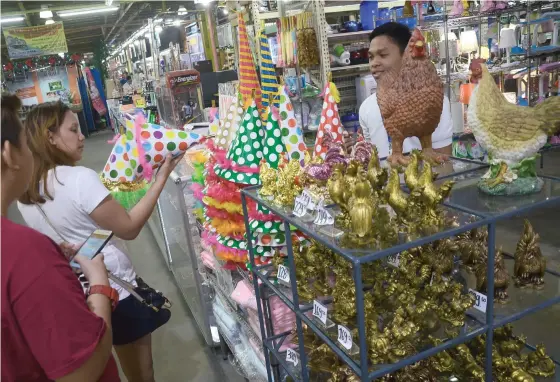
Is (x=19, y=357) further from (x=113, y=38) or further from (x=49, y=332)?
(x=113, y=38)

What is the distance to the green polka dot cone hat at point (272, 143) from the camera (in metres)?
1.70

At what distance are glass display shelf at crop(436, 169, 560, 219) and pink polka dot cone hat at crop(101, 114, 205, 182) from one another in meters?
1.07

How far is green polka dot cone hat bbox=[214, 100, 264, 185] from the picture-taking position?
1.74 metres

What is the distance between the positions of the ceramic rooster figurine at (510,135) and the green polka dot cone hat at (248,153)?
2.50ft

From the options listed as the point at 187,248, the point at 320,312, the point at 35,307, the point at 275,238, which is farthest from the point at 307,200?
the point at 187,248

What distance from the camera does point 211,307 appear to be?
9.71ft

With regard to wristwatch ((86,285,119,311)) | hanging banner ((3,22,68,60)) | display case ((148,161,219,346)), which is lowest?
display case ((148,161,219,346))

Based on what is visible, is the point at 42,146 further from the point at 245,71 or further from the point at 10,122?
the point at 245,71

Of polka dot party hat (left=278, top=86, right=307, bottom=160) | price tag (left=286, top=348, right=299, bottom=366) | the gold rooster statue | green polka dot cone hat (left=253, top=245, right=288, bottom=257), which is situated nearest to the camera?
the gold rooster statue

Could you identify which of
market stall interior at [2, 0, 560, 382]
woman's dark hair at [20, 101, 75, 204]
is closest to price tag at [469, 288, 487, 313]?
market stall interior at [2, 0, 560, 382]

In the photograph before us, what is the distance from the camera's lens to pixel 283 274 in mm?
1523

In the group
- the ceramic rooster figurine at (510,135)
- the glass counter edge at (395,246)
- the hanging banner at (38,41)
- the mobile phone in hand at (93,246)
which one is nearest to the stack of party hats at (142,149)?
the mobile phone in hand at (93,246)

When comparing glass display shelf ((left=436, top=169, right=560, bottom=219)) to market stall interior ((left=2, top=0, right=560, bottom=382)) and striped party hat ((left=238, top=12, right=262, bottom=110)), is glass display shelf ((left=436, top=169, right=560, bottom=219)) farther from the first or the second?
striped party hat ((left=238, top=12, right=262, bottom=110))

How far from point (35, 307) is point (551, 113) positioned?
4.47ft
